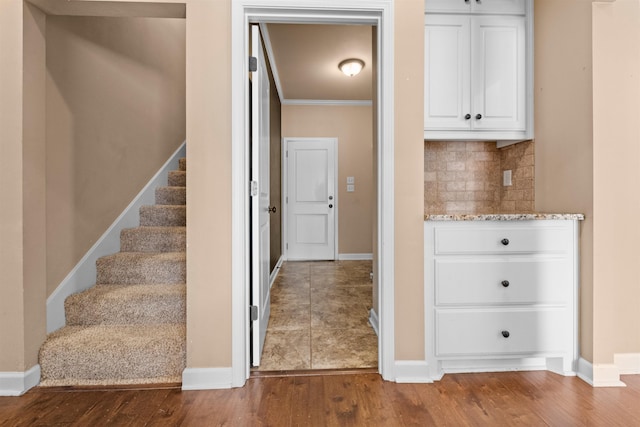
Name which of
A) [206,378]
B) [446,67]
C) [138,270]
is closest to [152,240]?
[138,270]

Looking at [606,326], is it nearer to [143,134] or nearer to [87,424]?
[87,424]

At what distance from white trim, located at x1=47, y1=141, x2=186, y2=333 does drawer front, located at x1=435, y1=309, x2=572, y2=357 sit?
222 centimetres

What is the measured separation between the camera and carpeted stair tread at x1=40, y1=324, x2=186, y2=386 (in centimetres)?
171

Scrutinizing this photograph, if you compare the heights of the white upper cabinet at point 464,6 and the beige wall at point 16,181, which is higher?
the white upper cabinet at point 464,6

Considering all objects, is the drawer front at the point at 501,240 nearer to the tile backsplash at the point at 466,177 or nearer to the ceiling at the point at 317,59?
the tile backsplash at the point at 466,177

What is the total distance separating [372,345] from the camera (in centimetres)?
217

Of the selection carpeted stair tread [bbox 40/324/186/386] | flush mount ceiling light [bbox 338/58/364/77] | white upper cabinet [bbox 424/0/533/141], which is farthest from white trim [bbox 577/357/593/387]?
flush mount ceiling light [bbox 338/58/364/77]

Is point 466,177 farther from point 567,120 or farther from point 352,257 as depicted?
point 352,257

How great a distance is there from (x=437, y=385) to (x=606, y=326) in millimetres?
968

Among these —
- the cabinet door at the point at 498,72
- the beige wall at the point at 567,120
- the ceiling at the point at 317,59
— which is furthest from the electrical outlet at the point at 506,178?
the ceiling at the point at 317,59

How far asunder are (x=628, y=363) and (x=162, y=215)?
330cm

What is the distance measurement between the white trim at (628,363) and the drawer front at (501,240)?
0.65m

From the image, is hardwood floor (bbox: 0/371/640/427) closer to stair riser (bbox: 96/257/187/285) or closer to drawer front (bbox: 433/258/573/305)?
drawer front (bbox: 433/258/573/305)

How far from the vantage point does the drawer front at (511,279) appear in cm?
180
